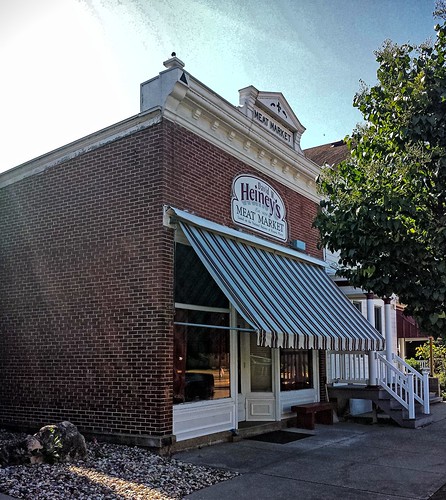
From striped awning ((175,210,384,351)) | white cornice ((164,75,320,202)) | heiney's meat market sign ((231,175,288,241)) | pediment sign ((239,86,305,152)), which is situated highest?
pediment sign ((239,86,305,152))

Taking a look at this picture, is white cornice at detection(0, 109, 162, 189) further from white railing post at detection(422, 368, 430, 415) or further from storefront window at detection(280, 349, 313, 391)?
white railing post at detection(422, 368, 430, 415)

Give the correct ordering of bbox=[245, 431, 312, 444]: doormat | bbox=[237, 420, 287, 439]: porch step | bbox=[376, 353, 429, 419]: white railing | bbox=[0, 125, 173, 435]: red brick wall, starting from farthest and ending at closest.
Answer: bbox=[376, 353, 429, 419]: white railing → bbox=[237, 420, 287, 439]: porch step → bbox=[245, 431, 312, 444]: doormat → bbox=[0, 125, 173, 435]: red brick wall

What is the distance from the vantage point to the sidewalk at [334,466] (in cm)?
680

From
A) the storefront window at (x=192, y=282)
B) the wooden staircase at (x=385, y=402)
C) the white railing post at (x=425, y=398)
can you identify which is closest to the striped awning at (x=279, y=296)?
the storefront window at (x=192, y=282)

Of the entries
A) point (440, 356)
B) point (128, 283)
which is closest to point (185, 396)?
point (128, 283)

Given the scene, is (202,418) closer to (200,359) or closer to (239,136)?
(200,359)

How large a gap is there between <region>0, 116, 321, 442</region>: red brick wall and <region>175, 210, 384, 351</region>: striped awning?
2.04 feet

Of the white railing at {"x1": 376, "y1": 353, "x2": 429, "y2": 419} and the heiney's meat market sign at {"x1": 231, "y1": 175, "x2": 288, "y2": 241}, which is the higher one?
the heiney's meat market sign at {"x1": 231, "y1": 175, "x2": 288, "y2": 241}

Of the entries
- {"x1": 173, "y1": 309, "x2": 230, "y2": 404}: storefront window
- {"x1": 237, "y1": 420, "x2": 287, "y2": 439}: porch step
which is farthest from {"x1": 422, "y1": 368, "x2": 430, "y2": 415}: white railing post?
{"x1": 173, "y1": 309, "x2": 230, "y2": 404}: storefront window

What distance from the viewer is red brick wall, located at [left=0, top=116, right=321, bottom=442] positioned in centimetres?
895

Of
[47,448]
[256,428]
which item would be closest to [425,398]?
[256,428]

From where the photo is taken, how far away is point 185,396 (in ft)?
30.5

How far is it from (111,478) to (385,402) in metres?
7.72

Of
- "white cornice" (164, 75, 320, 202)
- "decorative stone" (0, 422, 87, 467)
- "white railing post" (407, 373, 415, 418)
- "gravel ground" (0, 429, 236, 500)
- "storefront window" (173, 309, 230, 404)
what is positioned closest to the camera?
"gravel ground" (0, 429, 236, 500)
